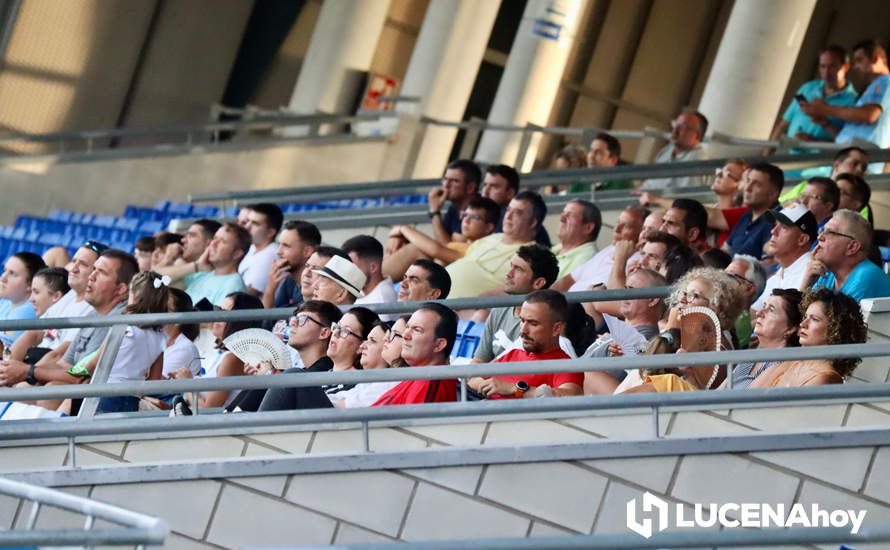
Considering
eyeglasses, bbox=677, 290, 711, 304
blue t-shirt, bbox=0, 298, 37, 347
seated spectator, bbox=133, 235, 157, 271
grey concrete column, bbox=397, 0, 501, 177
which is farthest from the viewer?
grey concrete column, bbox=397, 0, 501, 177

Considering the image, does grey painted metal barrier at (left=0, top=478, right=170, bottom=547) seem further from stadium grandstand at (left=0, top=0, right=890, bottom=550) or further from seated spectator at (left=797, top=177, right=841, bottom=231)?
seated spectator at (left=797, top=177, right=841, bottom=231)

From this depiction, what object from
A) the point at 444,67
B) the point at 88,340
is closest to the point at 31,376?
the point at 88,340

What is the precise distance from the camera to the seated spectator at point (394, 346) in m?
7.07

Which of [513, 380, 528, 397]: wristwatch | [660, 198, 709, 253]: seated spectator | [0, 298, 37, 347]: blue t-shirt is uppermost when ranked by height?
[660, 198, 709, 253]: seated spectator

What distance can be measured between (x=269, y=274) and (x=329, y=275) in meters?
1.57

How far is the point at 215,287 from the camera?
387 inches

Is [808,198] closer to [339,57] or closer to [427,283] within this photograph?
[427,283]

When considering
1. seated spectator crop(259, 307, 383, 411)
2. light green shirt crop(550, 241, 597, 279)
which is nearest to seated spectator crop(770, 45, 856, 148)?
light green shirt crop(550, 241, 597, 279)

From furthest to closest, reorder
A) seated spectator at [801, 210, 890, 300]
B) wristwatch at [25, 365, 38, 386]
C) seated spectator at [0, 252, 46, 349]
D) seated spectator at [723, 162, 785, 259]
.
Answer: seated spectator at [0, 252, 46, 349]
seated spectator at [723, 162, 785, 259]
wristwatch at [25, 365, 38, 386]
seated spectator at [801, 210, 890, 300]

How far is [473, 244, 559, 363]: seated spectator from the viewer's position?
803 cm

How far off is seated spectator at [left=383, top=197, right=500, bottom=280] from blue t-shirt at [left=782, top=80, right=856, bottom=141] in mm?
3704

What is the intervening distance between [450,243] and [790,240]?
9.03ft

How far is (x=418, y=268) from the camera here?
8.34 metres

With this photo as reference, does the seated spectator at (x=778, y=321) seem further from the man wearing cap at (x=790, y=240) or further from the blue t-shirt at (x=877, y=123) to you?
the blue t-shirt at (x=877, y=123)
